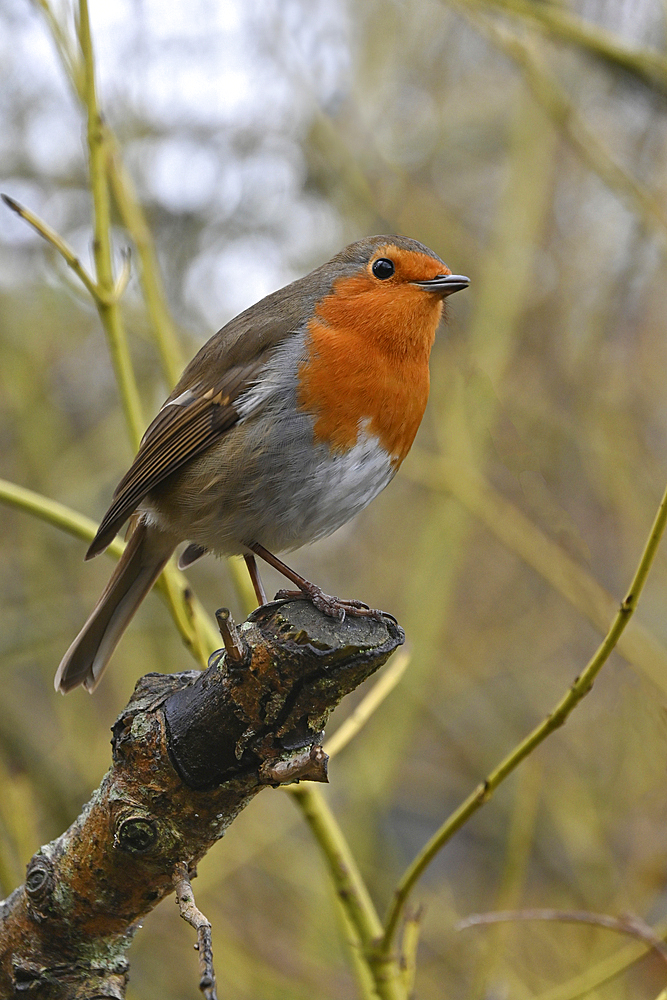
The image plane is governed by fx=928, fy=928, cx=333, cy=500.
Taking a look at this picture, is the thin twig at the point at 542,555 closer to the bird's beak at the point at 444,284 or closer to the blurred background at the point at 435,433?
the blurred background at the point at 435,433

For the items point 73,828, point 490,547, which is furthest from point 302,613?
point 490,547

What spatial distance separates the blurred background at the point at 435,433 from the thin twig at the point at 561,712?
184 cm

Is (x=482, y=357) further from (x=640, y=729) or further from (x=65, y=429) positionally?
(x=65, y=429)

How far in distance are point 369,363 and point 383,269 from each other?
0.44 m

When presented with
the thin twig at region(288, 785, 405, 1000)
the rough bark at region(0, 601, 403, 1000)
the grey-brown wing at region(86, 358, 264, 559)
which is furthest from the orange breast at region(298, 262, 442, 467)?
the thin twig at region(288, 785, 405, 1000)

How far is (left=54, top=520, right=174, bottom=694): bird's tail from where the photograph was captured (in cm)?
286

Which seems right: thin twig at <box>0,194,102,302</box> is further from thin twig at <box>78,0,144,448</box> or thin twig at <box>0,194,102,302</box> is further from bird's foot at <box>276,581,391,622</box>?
bird's foot at <box>276,581,391,622</box>

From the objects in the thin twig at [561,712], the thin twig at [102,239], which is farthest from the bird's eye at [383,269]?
the thin twig at [561,712]

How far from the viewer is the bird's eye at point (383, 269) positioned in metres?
2.87

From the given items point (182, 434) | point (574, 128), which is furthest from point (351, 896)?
point (574, 128)

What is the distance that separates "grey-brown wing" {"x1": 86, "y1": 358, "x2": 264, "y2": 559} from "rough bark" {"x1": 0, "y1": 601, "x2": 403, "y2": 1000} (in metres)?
0.92

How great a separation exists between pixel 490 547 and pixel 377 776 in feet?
6.61

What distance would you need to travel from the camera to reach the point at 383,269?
2.87m

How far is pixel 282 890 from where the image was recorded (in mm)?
4727
